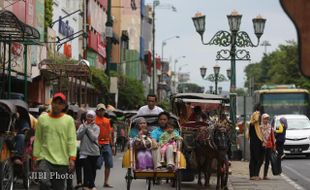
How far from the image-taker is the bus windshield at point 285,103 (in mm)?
41156

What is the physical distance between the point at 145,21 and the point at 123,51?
3023 centimetres

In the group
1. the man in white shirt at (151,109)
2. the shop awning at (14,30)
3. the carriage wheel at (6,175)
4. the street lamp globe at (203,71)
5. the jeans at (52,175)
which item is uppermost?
the shop awning at (14,30)

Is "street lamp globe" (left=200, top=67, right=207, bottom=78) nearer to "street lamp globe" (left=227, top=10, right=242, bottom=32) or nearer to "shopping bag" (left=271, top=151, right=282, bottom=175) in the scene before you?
"street lamp globe" (left=227, top=10, right=242, bottom=32)

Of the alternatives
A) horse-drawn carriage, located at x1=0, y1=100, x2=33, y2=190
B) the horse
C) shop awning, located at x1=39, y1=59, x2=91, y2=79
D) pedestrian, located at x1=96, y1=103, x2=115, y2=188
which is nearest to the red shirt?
pedestrian, located at x1=96, y1=103, x2=115, y2=188

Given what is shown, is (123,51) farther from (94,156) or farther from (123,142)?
(94,156)

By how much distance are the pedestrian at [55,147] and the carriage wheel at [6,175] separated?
3055mm

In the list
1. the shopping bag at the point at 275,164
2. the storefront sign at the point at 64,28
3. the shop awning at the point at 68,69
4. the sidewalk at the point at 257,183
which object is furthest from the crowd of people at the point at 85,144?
the storefront sign at the point at 64,28

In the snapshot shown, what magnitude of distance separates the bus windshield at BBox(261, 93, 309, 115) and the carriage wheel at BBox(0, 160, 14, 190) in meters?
29.0

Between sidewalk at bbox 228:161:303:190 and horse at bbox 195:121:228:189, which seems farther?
sidewalk at bbox 228:161:303:190

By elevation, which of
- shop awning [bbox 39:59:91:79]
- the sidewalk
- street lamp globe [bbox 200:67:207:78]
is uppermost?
street lamp globe [bbox 200:67:207:78]

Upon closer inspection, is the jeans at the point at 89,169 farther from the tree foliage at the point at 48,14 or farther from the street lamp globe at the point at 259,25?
the tree foliage at the point at 48,14

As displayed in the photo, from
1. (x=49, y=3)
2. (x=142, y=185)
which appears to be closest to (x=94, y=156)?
(x=142, y=185)

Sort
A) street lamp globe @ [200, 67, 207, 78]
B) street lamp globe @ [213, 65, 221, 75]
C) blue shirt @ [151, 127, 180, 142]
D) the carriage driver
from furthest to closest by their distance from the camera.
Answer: street lamp globe @ [200, 67, 207, 78] → street lamp globe @ [213, 65, 221, 75] → blue shirt @ [151, 127, 180, 142] → the carriage driver

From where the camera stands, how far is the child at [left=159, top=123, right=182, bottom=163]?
1372 cm
